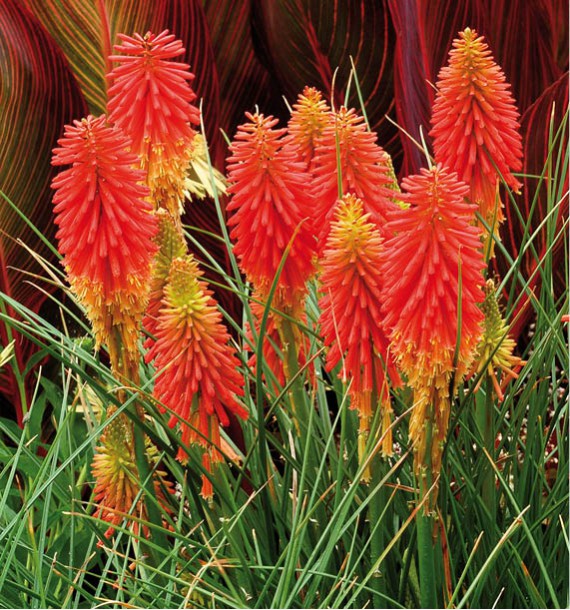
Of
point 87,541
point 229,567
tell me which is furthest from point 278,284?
point 87,541

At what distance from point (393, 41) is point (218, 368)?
1.41 metres

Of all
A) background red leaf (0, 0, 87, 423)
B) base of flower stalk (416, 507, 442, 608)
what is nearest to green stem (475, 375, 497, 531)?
base of flower stalk (416, 507, 442, 608)

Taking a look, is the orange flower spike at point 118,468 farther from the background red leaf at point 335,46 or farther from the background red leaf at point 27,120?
the background red leaf at point 335,46

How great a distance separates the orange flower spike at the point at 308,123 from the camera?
49.2 inches

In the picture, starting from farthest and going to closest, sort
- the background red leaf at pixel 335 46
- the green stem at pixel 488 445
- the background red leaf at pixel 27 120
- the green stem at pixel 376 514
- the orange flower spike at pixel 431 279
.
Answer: the background red leaf at pixel 335 46 < the background red leaf at pixel 27 120 < the green stem at pixel 488 445 < the green stem at pixel 376 514 < the orange flower spike at pixel 431 279

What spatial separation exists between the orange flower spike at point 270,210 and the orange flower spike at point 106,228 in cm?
12

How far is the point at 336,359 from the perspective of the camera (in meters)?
1.08

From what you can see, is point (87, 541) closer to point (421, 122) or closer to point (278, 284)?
point (278, 284)

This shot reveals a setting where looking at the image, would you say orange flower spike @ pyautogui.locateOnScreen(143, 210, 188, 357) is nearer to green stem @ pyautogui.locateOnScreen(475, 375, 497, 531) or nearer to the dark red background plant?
Result: green stem @ pyautogui.locateOnScreen(475, 375, 497, 531)

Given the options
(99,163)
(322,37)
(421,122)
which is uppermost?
(322,37)

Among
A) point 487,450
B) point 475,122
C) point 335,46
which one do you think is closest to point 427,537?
point 487,450

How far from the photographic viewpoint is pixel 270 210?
1141 mm

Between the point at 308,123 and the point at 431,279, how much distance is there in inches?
13.8

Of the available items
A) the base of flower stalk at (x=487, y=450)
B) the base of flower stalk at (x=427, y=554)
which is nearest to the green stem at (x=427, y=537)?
the base of flower stalk at (x=427, y=554)
